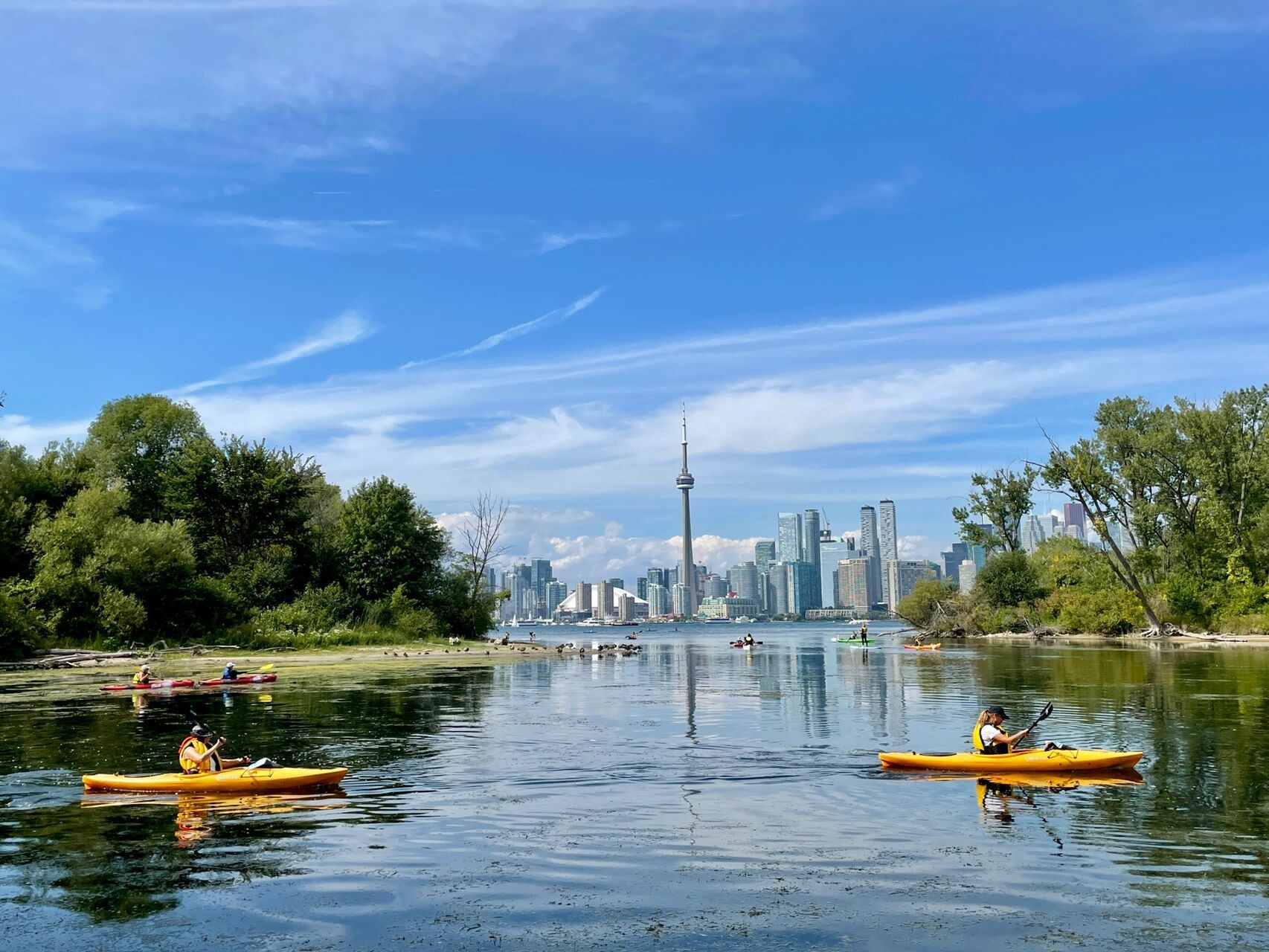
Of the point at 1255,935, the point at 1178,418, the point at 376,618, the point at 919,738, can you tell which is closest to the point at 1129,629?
the point at 1178,418

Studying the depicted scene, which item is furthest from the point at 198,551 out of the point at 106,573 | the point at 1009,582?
the point at 1009,582

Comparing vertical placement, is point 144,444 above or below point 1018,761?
above

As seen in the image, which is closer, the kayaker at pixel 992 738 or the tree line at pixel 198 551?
the kayaker at pixel 992 738

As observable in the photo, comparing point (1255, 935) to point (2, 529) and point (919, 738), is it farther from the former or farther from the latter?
point (2, 529)

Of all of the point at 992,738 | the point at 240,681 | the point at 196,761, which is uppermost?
the point at 196,761

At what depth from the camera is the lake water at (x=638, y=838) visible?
11.9m

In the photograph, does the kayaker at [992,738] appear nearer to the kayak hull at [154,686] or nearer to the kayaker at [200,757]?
the kayaker at [200,757]

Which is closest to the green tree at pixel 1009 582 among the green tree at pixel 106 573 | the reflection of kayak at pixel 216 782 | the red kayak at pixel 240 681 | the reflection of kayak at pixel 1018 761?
the green tree at pixel 106 573

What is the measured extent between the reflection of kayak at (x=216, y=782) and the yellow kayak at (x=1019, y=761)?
13016 millimetres

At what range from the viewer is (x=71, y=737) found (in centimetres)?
2875

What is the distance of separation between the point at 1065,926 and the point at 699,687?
37.7 m

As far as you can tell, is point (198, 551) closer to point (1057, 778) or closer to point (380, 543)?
point (380, 543)

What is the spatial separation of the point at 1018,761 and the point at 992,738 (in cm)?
77

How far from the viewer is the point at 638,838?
16594 mm
